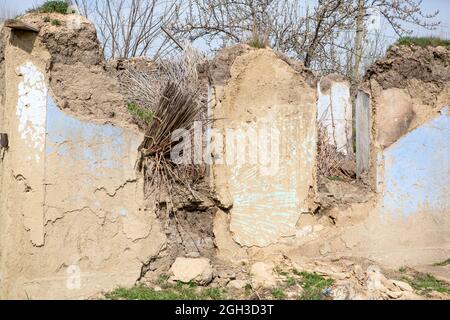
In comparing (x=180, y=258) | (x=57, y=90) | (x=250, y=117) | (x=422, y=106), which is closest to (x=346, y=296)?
(x=180, y=258)

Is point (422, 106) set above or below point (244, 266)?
above

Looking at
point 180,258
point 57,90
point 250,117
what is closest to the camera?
point 57,90

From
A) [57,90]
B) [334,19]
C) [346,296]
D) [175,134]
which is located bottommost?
[346,296]

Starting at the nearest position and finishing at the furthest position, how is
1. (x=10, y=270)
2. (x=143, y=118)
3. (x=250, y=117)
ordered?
(x=10, y=270)
(x=250, y=117)
(x=143, y=118)

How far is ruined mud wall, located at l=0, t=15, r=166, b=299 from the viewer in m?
4.62

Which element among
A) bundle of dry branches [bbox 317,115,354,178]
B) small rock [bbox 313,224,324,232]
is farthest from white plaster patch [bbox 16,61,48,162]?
bundle of dry branches [bbox 317,115,354,178]

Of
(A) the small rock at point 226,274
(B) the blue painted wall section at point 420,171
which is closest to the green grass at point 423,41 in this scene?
(B) the blue painted wall section at point 420,171

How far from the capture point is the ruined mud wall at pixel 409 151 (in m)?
6.20

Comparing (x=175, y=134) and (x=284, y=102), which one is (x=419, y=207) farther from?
(x=175, y=134)

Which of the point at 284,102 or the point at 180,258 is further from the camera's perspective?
the point at 284,102

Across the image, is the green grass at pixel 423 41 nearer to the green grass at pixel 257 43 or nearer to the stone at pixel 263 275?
the green grass at pixel 257 43

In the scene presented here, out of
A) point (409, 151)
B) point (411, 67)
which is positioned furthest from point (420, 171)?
point (411, 67)

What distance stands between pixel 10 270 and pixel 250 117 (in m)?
2.74

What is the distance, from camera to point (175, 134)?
557 centimetres
